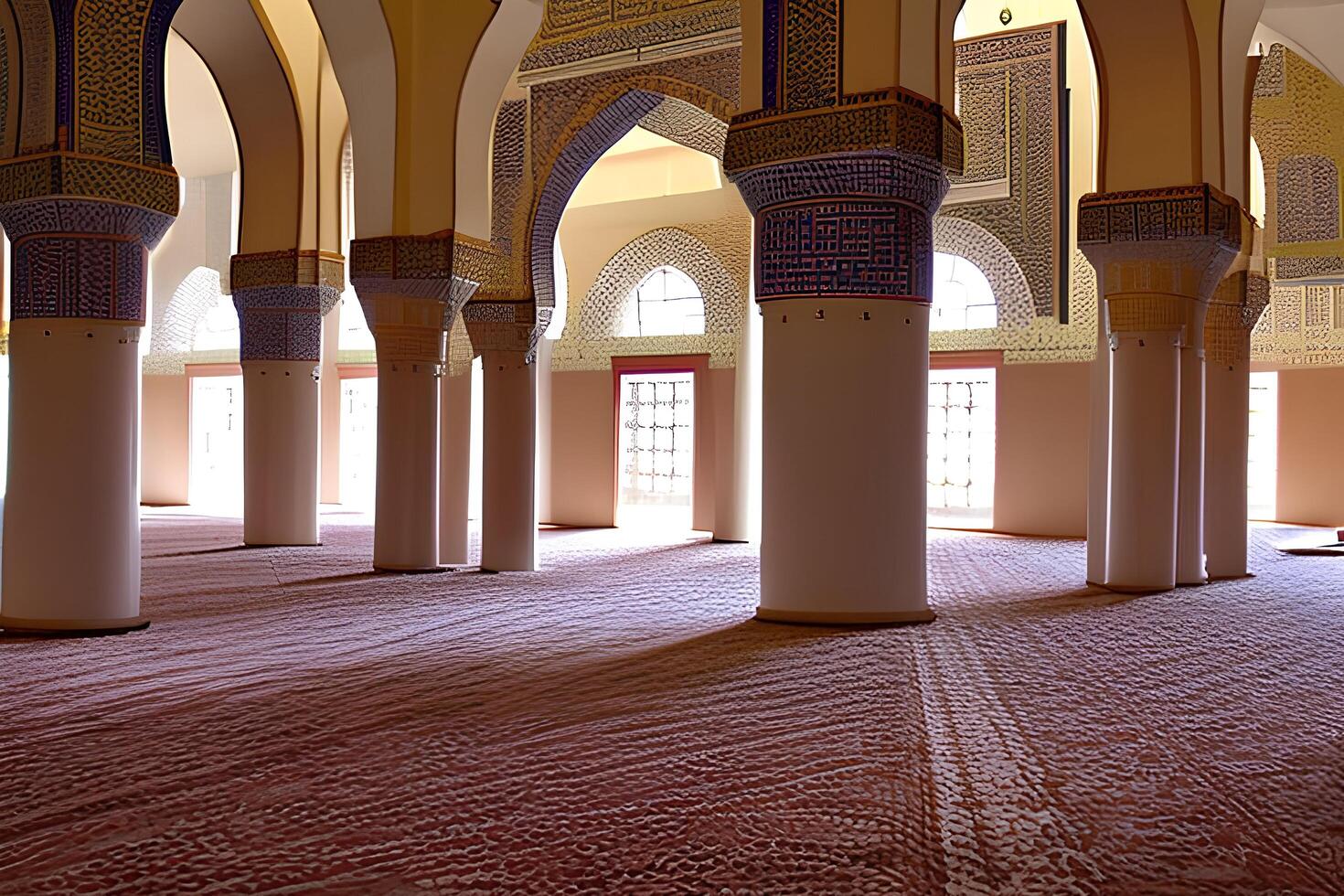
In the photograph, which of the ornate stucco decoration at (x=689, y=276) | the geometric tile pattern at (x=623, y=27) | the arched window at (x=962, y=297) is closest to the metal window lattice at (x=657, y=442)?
the ornate stucco decoration at (x=689, y=276)

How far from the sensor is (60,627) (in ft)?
13.9

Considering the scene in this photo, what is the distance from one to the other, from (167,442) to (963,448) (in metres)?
9.20

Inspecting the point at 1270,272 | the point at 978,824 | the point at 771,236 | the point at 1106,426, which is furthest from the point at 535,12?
the point at 1270,272

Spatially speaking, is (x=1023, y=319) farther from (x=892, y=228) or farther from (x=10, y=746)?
(x=10, y=746)

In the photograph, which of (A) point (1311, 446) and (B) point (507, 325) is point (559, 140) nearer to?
(B) point (507, 325)

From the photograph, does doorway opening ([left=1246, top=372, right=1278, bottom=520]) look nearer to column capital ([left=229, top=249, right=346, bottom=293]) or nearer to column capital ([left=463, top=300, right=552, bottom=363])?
Answer: column capital ([left=463, top=300, right=552, bottom=363])

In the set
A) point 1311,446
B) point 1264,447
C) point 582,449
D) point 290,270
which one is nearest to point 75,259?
point 290,270

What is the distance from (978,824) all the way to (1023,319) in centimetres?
852

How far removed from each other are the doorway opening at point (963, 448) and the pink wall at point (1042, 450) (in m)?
0.24

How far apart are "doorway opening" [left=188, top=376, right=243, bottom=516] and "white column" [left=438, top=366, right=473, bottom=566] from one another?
23.0ft

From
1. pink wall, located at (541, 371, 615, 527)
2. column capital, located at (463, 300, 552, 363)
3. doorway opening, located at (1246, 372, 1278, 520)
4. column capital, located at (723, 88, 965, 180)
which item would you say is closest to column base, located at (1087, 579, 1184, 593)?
column capital, located at (723, 88, 965, 180)

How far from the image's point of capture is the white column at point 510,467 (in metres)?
7.03

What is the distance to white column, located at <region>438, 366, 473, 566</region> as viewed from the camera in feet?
24.8

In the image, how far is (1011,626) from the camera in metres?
4.62
